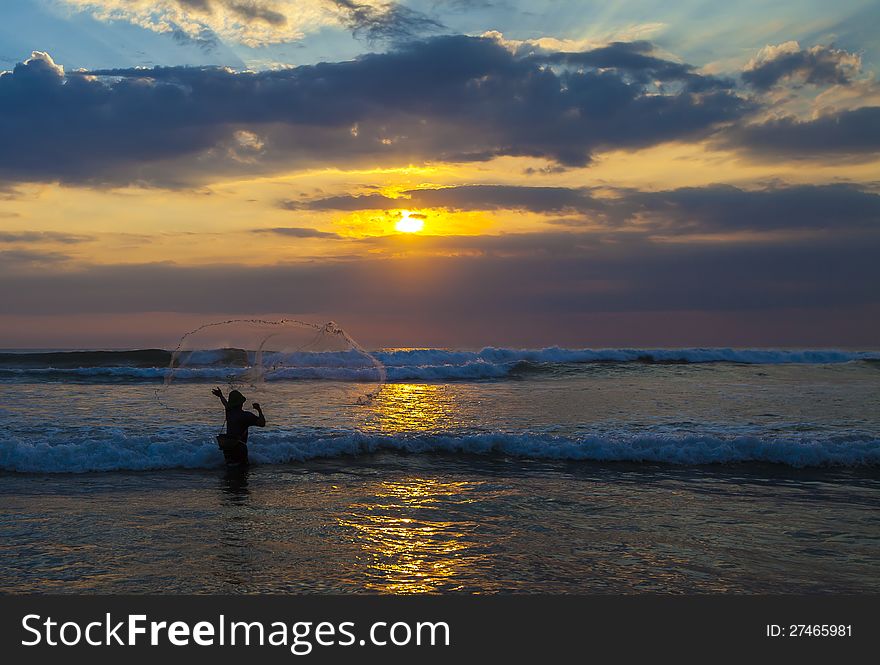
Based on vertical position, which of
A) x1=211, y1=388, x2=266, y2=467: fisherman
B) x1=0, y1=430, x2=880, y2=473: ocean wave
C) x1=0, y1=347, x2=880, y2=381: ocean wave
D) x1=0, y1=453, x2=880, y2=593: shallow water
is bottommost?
x1=0, y1=453, x2=880, y2=593: shallow water

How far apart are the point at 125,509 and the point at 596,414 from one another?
15.3 m

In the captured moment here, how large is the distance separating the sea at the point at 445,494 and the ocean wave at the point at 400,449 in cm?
6

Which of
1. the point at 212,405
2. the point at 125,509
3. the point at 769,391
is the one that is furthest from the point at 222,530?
the point at 769,391

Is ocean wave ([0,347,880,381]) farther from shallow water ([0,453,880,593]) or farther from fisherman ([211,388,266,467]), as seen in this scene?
shallow water ([0,453,880,593])

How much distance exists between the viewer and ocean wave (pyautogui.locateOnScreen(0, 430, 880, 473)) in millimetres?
14812

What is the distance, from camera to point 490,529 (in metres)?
10.3

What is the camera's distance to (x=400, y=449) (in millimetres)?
17219

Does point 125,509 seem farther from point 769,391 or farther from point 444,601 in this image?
point 769,391

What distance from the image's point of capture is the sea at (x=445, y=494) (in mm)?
8297

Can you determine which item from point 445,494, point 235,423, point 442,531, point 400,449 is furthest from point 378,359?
point 442,531

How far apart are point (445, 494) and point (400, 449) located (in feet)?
15.3

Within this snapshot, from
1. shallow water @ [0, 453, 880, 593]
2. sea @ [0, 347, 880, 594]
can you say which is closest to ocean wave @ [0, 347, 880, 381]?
sea @ [0, 347, 880, 594]

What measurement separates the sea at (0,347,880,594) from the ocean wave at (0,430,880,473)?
6cm

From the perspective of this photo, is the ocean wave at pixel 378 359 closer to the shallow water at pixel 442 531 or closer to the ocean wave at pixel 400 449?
the ocean wave at pixel 400 449
